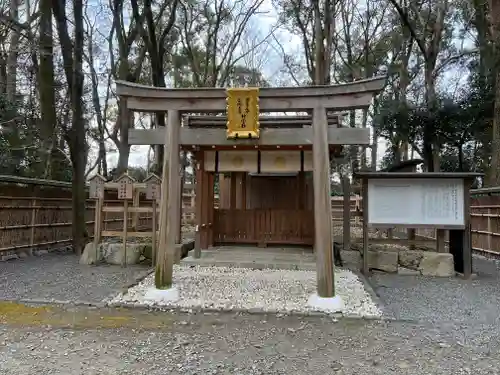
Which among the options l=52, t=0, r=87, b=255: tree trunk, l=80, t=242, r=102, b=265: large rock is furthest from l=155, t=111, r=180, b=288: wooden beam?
l=52, t=0, r=87, b=255: tree trunk

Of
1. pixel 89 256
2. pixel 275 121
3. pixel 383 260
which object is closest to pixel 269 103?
pixel 275 121

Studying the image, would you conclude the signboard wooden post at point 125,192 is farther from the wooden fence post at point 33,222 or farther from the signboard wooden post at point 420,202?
the signboard wooden post at point 420,202

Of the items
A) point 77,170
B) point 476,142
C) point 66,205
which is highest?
point 476,142

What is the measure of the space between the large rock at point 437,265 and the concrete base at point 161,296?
4883 mm

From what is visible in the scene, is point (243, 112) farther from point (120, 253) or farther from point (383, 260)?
point (120, 253)

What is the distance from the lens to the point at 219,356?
3.71m

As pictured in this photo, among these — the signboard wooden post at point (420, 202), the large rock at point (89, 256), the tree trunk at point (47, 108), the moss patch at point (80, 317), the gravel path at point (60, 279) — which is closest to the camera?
the moss patch at point (80, 317)

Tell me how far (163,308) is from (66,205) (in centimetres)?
694

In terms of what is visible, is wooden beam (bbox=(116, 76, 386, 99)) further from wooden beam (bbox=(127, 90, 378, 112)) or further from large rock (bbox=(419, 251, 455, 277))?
large rock (bbox=(419, 251, 455, 277))

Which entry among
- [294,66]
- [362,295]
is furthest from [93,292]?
[294,66]

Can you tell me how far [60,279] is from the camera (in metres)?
6.97

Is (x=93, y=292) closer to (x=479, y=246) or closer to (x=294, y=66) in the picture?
(x=479, y=246)

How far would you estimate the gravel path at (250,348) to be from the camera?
11.3 feet

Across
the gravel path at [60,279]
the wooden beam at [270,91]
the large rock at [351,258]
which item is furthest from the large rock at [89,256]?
the large rock at [351,258]
